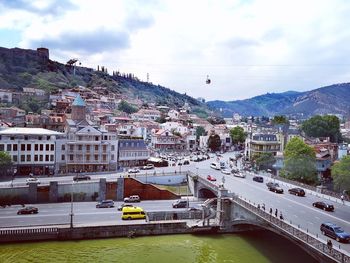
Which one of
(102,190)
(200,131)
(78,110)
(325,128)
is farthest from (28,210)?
(325,128)

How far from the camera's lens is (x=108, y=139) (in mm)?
66375

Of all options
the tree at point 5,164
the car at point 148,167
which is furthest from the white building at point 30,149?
the car at point 148,167

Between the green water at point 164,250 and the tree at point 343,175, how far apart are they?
740 inches

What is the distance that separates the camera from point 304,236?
83.0 feet

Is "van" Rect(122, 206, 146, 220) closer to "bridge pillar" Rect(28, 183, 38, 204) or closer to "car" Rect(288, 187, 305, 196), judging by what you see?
"bridge pillar" Rect(28, 183, 38, 204)

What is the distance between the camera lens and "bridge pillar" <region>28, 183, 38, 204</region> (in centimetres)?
4809

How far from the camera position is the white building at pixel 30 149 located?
5888 cm

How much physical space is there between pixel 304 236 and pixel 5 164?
144 ft

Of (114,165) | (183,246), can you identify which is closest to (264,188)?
(183,246)

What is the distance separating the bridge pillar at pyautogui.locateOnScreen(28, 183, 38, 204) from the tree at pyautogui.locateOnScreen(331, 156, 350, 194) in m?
41.1

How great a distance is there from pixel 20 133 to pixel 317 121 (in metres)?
83.3

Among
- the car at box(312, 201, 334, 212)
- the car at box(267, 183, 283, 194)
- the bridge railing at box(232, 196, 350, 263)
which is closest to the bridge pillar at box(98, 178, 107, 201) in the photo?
the car at box(267, 183, 283, 194)

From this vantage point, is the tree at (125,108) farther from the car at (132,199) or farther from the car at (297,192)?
the car at (297,192)

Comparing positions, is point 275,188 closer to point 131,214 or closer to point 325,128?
point 131,214
